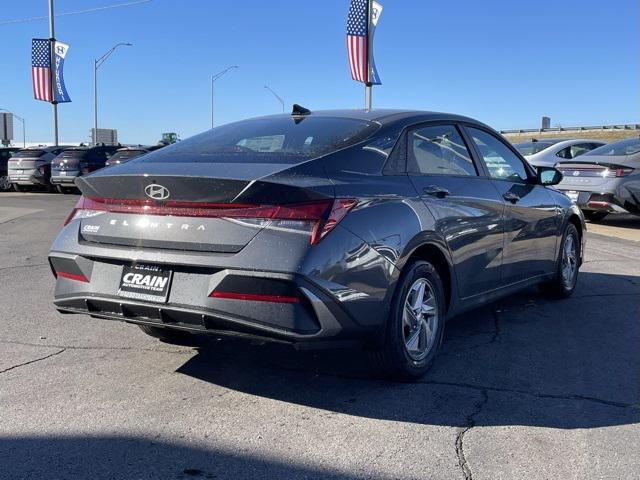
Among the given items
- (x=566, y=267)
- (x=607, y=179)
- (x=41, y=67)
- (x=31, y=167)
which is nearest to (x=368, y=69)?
(x=607, y=179)

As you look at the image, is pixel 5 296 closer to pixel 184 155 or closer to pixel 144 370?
pixel 144 370

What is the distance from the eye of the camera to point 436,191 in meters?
4.31

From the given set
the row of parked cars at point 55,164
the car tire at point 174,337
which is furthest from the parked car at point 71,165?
the car tire at point 174,337

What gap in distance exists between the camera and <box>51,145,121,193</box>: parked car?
871 inches

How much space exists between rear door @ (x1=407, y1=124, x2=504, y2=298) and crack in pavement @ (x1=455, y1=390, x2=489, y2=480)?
0.93 meters

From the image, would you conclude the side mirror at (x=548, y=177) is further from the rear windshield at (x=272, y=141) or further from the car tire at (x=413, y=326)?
the rear windshield at (x=272, y=141)

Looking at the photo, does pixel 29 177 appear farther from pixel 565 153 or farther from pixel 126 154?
pixel 565 153

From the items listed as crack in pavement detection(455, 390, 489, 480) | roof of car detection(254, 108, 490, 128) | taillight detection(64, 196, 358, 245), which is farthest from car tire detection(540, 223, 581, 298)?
taillight detection(64, 196, 358, 245)

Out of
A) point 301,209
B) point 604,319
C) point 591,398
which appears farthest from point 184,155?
point 604,319

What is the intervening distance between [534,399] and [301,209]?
1.76 meters

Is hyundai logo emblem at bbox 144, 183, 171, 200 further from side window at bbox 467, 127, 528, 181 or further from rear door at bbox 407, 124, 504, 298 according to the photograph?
side window at bbox 467, 127, 528, 181

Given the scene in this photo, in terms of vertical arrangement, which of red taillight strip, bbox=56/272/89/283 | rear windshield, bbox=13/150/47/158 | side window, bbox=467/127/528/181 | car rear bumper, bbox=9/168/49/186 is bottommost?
car rear bumper, bbox=9/168/49/186

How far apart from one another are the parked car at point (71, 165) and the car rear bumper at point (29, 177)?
619 mm

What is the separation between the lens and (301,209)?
11.1 feet
